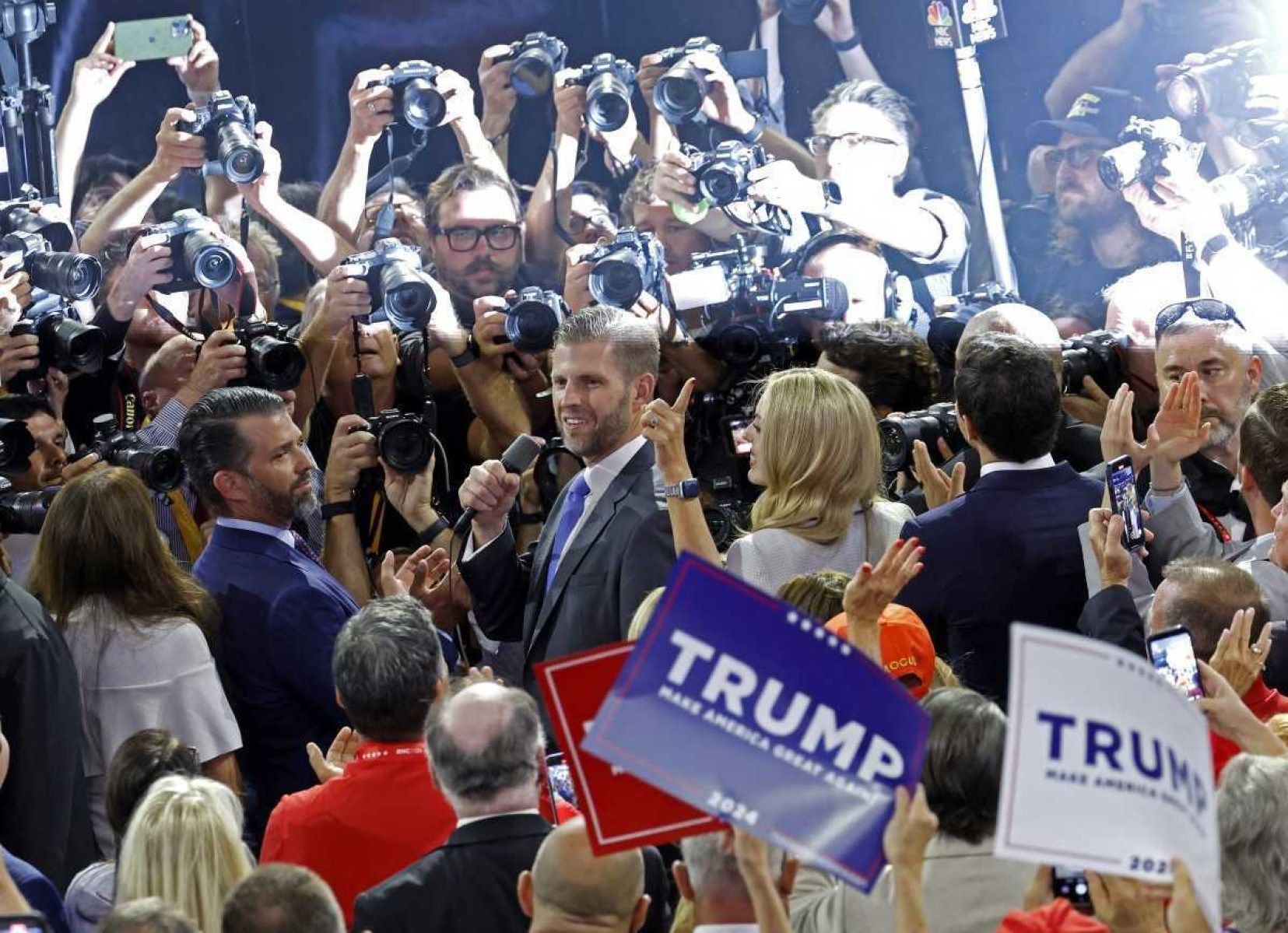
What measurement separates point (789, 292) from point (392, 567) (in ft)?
6.61

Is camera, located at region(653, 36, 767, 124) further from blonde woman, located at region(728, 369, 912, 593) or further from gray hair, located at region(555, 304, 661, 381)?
blonde woman, located at region(728, 369, 912, 593)

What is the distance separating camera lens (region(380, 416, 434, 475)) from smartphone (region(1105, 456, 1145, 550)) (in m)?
1.84

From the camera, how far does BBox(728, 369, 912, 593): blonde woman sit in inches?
165

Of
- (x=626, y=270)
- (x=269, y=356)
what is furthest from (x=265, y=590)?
(x=626, y=270)

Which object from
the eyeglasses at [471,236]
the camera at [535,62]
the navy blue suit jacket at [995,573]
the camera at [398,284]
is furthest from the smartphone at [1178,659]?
the camera at [535,62]

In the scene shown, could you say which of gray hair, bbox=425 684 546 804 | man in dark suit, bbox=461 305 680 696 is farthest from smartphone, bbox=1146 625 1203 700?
man in dark suit, bbox=461 305 680 696

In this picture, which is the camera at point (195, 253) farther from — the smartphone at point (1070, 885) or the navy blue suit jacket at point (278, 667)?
the smartphone at point (1070, 885)

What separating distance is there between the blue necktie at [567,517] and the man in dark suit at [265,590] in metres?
0.44

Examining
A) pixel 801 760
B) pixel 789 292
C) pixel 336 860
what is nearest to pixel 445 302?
pixel 789 292

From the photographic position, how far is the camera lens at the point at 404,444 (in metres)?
5.05

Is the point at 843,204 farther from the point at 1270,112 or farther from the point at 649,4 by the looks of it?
the point at 1270,112

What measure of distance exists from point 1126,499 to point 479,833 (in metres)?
1.62

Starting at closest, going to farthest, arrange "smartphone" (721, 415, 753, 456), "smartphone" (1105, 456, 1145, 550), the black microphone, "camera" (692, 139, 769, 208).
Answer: "smartphone" (1105, 456, 1145, 550) → the black microphone → "smartphone" (721, 415, 753, 456) → "camera" (692, 139, 769, 208)

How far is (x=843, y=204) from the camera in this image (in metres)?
6.03
